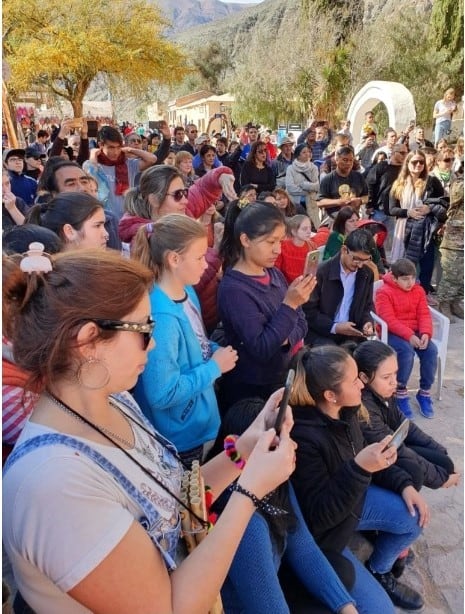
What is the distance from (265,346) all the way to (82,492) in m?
1.49

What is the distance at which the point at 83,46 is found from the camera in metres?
16.0

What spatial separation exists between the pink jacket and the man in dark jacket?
25 cm

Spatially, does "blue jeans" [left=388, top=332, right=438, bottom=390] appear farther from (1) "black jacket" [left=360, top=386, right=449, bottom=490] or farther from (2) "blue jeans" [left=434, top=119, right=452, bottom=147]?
(2) "blue jeans" [left=434, top=119, right=452, bottom=147]

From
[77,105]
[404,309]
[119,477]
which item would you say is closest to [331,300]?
[404,309]

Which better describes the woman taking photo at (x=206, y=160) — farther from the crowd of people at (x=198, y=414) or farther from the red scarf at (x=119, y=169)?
the crowd of people at (x=198, y=414)

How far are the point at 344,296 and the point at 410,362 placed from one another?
75 cm

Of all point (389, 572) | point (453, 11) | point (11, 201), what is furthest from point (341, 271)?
point (453, 11)

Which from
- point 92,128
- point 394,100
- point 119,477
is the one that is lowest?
point 119,477

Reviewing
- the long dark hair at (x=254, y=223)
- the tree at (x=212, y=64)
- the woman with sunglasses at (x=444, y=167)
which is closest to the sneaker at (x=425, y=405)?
the long dark hair at (x=254, y=223)

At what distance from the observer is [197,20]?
198 m

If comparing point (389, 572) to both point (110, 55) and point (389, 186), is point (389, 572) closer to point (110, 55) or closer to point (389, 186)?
point (389, 186)

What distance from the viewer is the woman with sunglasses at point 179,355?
1827mm

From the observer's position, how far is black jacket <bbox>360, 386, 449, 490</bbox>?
2.40 meters

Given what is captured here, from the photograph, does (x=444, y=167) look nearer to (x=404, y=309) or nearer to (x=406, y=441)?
(x=404, y=309)
